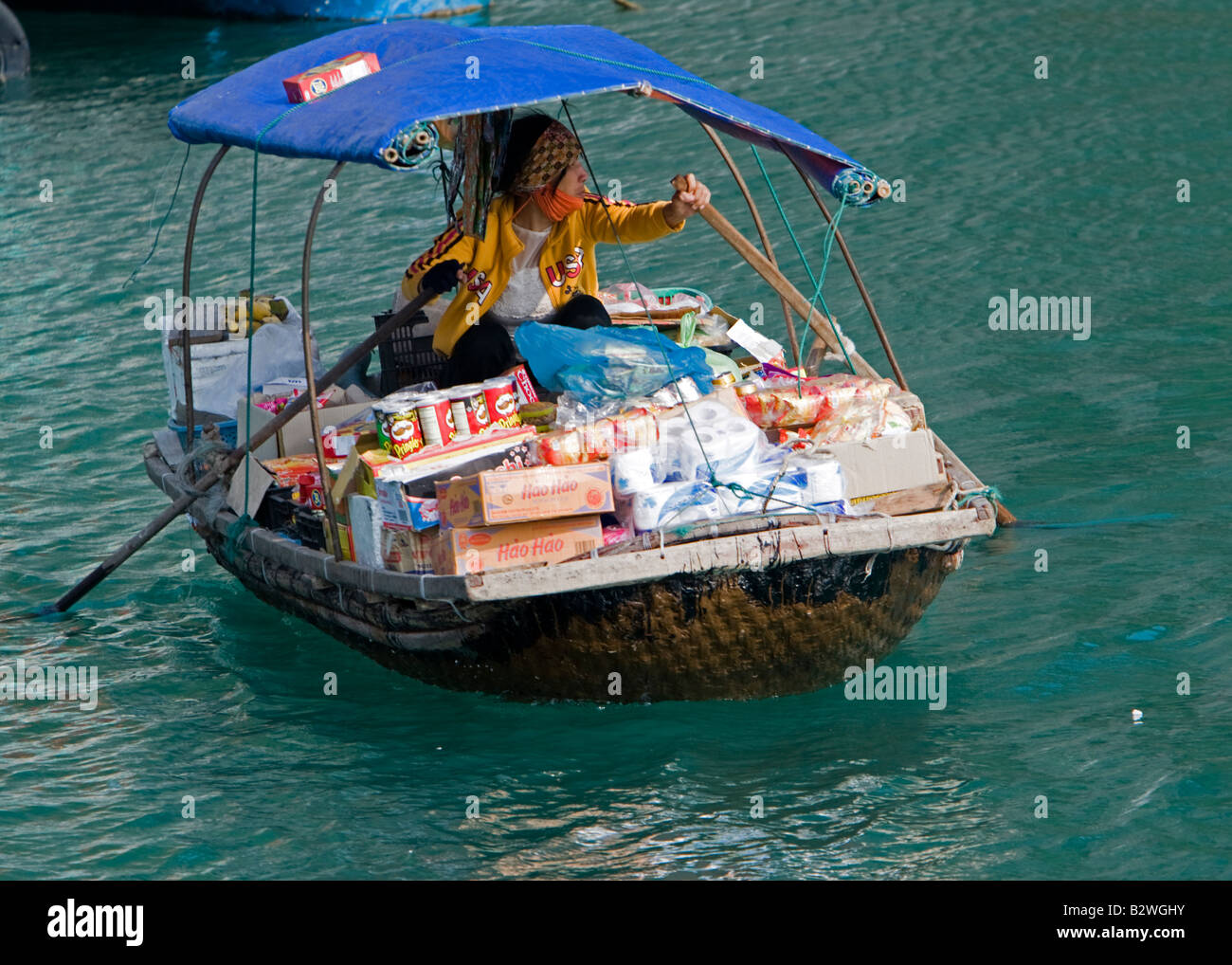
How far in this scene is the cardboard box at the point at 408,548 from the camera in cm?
494

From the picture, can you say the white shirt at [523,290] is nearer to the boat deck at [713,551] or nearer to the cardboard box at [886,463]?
the boat deck at [713,551]

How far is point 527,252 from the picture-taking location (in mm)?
6020

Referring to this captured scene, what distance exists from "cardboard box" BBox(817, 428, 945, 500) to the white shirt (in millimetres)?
1548

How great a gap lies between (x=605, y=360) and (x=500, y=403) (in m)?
0.42

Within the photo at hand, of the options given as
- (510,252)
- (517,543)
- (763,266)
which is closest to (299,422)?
(510,252)

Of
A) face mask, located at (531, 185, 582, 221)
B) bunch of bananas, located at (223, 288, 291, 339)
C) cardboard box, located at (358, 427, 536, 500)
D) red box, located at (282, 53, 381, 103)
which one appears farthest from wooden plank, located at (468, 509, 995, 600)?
bunch of bananas, located at (223, 288, 291, 339)

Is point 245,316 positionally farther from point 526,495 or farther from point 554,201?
point 526,495

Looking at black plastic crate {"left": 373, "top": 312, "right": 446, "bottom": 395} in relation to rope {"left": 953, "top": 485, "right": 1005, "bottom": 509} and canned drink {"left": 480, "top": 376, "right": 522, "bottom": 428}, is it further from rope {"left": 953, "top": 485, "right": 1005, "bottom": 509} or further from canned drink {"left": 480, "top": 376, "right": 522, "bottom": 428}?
rope {"left": 953, "top": 485, "right": 1005, "bottom": 509}

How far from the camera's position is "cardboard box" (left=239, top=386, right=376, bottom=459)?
610 cm

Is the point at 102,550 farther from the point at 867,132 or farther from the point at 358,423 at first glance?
the point at 867,132

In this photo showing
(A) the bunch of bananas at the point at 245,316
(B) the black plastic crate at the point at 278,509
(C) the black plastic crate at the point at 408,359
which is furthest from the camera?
(A) the bunch of bananas at the point at 245,316

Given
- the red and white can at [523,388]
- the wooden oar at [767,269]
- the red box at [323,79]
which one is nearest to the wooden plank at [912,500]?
the wooden oar at [767,269]

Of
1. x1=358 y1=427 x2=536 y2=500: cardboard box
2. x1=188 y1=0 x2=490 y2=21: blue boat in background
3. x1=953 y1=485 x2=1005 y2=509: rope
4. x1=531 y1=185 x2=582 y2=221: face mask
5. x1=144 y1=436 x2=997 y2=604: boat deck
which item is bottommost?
x1=144 y1=436 x2=997 y2=604: boat deck

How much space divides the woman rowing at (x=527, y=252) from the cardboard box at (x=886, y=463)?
4.04ft
